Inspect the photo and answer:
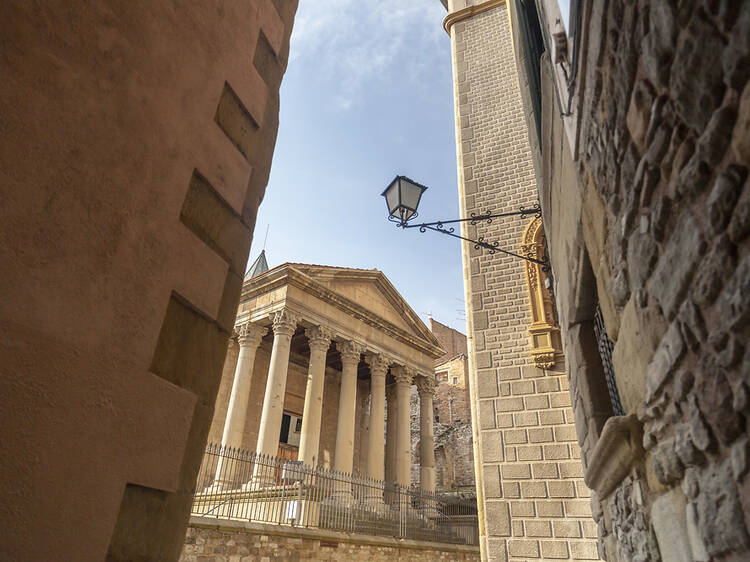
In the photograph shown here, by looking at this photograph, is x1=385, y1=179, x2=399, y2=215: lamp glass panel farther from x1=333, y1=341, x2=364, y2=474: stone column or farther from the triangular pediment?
x1=333, y1=341, x2=364, y2=474: stone column

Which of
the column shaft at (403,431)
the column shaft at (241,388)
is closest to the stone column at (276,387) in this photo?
the column shaft at (241,388)

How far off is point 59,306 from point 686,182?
1857 millimetres

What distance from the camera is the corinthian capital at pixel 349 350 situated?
17.9m

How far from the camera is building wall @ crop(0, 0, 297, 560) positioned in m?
1.36

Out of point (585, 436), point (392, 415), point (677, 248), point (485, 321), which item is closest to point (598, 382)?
point (585, 436)

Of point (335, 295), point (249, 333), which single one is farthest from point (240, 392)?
point (335, 295)

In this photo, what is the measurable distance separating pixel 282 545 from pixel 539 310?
24.9 ft

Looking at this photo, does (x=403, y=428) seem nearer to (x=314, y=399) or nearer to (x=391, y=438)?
(x=391, y=438)

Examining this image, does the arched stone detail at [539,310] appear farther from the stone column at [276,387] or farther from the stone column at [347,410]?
the stone column at [347,410]

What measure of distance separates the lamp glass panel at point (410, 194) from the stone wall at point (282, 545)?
7.34m

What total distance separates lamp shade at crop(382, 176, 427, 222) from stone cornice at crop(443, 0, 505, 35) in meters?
7.02

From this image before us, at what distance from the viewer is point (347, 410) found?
16.9m

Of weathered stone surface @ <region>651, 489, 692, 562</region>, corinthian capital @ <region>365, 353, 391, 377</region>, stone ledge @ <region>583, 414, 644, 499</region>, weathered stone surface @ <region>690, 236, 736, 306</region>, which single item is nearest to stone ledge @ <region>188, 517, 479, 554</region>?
corinthian capital @ <region>365, 353, 391, 377</region>

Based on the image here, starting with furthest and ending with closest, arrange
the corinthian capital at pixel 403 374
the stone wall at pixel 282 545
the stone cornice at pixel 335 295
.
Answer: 1. the corinthian capital at pixel 403 374
2. the stone cornice at pixel 335 295
3. the stone wall at pixel 282 545
